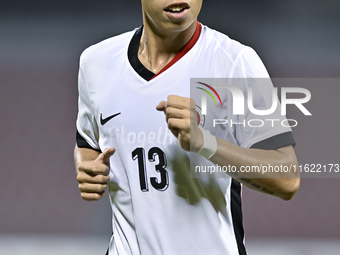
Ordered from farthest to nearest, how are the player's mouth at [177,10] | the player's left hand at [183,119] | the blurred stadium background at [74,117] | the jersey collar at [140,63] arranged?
the blurred stadium background at [74,117] < the jersey collar at [140,63] < the player's mouth at [177,10] < the player's left hand at [183,119]

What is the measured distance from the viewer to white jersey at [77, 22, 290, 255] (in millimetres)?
1050

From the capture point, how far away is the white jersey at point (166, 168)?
105 centimetres

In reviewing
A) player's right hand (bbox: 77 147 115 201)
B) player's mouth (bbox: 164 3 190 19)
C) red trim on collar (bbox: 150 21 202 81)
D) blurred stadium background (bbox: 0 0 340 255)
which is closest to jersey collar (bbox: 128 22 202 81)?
red trim on collar (bbox: 150 21 202 81)

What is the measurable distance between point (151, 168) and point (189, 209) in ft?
0.44

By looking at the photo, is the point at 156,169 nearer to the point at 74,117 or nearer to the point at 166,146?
the point at 166,146

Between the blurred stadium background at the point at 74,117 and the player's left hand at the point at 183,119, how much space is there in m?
2.20

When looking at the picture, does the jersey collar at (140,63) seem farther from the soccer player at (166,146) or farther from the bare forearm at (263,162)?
the bare forearm at (263,162)

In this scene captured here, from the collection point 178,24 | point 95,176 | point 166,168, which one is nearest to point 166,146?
point 166,168

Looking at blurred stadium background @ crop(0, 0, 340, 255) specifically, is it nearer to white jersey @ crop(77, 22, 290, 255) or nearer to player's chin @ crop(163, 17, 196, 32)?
white jersey @ crop(77, 22, 290, 255)

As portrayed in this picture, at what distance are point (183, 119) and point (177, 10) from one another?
0.28 metres

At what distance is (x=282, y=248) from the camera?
2.91 metres

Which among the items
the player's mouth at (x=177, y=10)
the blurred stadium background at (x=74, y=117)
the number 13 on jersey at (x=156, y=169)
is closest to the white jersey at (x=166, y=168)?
the number 13 on jersey at (x=156, y=169)

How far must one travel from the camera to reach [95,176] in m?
1.08

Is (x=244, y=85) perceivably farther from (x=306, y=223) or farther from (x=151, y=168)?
(x=306, y=223)
